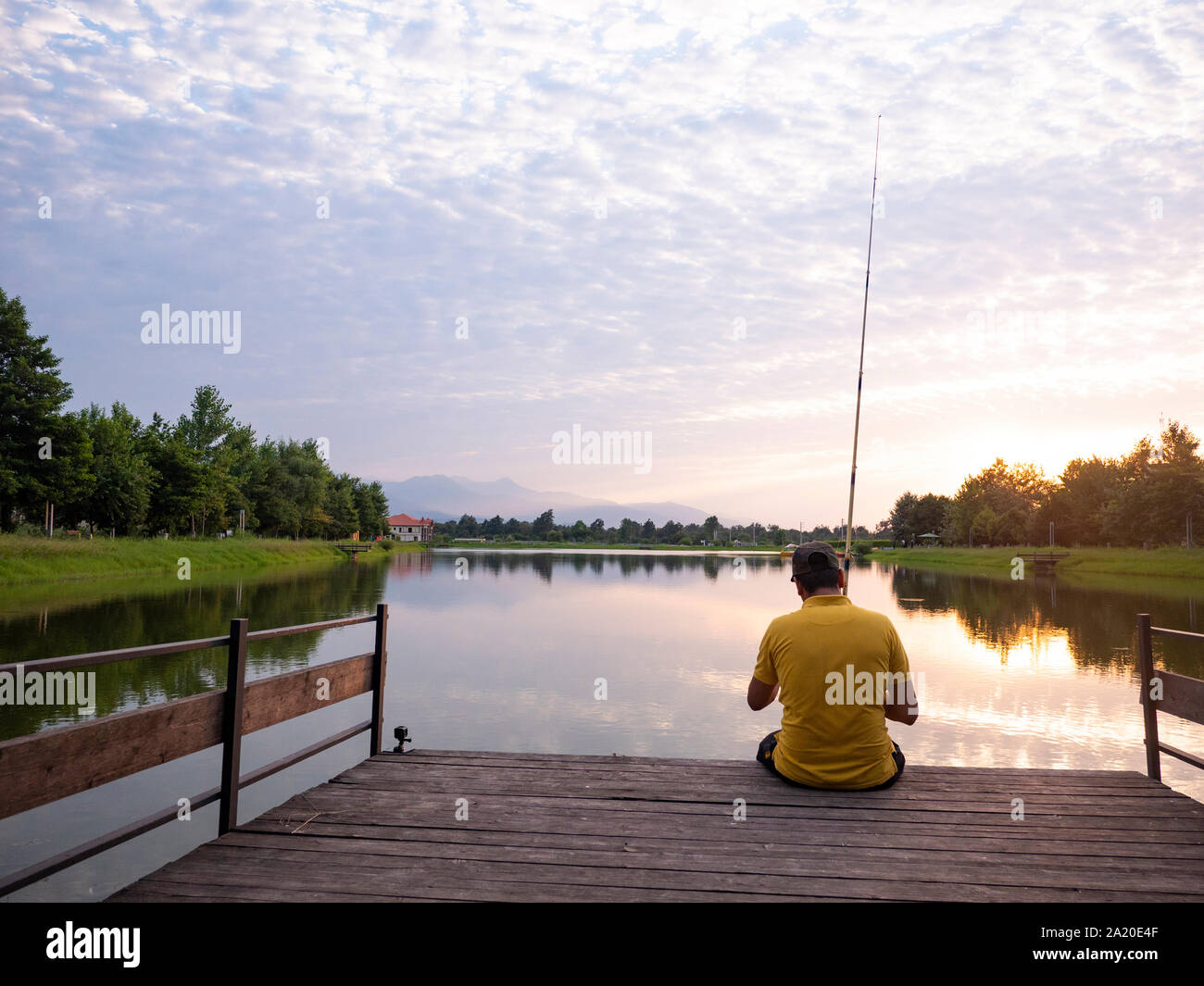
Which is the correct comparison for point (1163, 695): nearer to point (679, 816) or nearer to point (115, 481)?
point (679, 816)

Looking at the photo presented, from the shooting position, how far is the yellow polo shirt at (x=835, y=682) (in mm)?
4016

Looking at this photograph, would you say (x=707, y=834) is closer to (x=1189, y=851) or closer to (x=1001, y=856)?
(x=1001, y=856)

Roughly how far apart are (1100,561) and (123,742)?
61322 millimetres

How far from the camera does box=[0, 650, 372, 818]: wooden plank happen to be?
2.84 metres

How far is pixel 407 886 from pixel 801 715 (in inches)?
89.0

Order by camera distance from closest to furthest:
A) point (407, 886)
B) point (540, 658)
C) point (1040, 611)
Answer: point (407, 886) → point (540, 658) → point (1040, 611)

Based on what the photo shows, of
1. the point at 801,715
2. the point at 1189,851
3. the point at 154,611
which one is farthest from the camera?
the point at 154,611

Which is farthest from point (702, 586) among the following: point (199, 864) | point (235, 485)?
point (235, 485)

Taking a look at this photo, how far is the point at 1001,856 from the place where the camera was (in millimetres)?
3627

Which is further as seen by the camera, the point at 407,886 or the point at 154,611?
the point at 154,611

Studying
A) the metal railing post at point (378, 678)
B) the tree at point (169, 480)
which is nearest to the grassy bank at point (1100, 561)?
the metal railing post at point (378, 678)

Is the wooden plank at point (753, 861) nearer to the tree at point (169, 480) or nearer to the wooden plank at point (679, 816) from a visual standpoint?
the wooden plank at point (679, 816)

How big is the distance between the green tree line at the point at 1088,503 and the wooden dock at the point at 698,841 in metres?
54.3

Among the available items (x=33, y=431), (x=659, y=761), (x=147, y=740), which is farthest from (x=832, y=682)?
(x=33, y=431)
